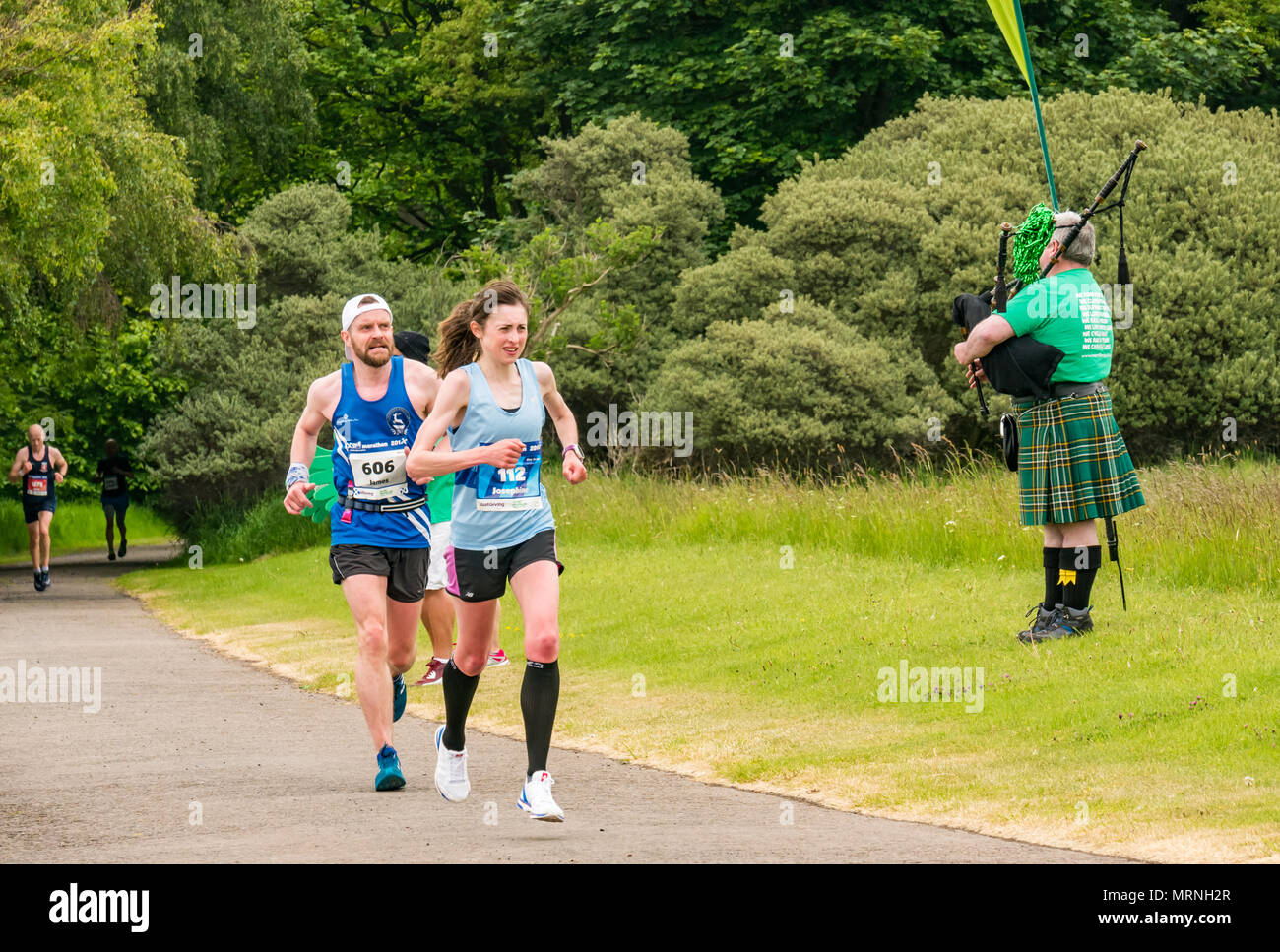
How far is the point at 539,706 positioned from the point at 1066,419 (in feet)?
15.3

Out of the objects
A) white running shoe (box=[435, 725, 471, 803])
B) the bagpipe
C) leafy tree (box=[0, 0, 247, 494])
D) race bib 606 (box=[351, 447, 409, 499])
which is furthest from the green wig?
leafy tree (box=[0, 0, 247, 494])

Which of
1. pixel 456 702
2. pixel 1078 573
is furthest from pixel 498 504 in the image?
pixel 1078 573

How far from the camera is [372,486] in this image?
8.48 metres

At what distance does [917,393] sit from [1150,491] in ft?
31.1

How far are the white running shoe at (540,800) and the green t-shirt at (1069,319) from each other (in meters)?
4.69

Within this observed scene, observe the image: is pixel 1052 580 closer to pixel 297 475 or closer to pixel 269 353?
pixel 297 475

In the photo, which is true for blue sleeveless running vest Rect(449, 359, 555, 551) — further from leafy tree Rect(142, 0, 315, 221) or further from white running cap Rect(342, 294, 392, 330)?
leafy tree Rect(142, 0, 315, 221)

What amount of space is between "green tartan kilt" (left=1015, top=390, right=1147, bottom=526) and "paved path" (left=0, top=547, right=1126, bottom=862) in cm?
336

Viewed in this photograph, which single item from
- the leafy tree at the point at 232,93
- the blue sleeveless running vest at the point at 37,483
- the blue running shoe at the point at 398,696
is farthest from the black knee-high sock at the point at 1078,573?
the leafy tree at the point at 232,93

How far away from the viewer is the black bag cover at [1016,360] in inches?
414

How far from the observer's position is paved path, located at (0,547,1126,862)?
6594 millimetres

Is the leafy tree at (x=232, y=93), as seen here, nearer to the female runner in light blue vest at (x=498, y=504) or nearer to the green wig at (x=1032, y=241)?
the green wig at (x=1032, y=241)
